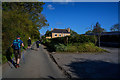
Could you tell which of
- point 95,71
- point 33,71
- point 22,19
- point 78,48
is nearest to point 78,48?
point 78,48

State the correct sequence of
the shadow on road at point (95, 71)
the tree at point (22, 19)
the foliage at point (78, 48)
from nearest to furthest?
the shadow on road at point (95, 71) → the tree at point (22, 19) → the foliage at point (78, 48)

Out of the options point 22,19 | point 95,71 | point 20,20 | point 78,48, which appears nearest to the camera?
point 95,71

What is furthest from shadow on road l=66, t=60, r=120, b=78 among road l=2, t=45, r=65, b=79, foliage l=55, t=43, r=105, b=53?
foliage l=55, t=43, r=105, b=53

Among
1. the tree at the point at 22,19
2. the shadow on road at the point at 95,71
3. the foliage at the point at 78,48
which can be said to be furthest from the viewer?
the foliage at the point at 78,48

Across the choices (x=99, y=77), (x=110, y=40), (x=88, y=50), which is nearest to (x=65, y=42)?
(x=88, y=50)

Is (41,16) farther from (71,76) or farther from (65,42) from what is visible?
(71,76)

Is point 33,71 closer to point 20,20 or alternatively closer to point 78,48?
point 78,48

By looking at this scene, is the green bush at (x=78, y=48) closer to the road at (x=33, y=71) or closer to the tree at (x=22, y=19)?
the tree at (x=22, y=19)

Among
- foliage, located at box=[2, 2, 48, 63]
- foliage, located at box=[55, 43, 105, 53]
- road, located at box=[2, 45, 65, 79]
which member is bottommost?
road, located at box=[2, 45, 65, 79]

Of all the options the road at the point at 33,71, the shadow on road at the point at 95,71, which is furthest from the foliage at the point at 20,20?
the shadow on road at the point at 95,71

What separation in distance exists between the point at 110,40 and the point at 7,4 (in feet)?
86.2

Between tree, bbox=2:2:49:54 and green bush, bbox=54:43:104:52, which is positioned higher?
tree, bbox=2:2:49:54

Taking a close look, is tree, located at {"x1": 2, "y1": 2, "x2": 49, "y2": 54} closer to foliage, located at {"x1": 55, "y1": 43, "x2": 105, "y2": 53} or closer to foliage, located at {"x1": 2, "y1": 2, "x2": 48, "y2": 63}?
foliage, located at {"x1": 2, "y1": 2, "x2": 48, "y2": 63}

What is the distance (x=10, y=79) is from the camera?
388 cm
